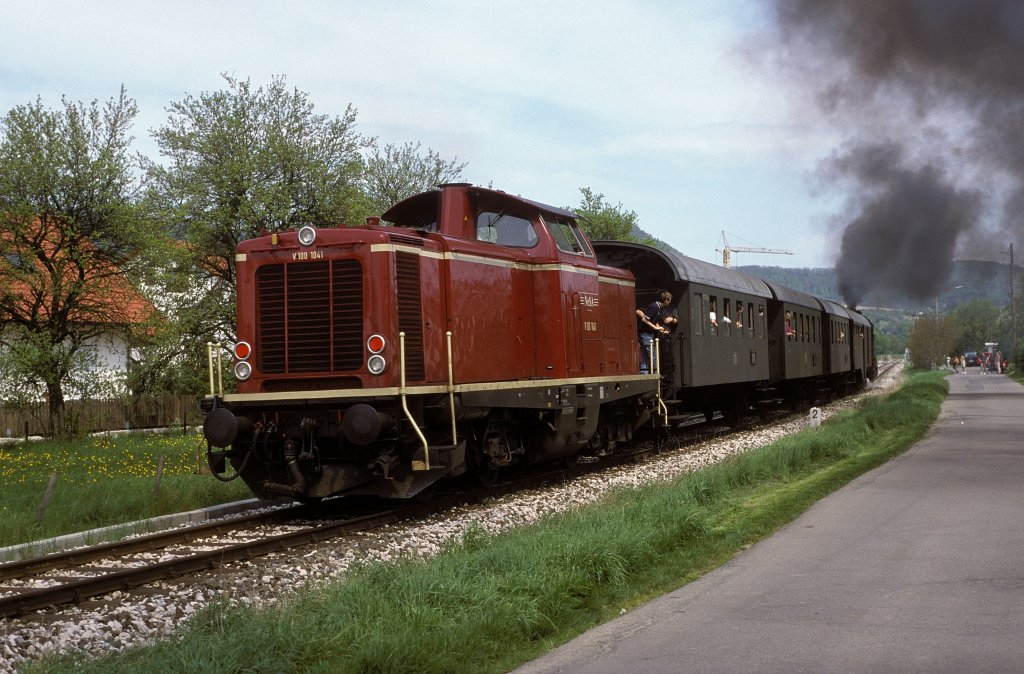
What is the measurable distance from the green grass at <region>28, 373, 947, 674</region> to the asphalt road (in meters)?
0.40

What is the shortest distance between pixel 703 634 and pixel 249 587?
156 inches

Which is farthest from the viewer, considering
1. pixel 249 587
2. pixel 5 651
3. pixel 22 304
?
pixel 22 304

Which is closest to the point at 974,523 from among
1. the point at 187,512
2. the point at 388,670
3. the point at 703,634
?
the point at 703,634

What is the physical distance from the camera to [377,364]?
1130 cm

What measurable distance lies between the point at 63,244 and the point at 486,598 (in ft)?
72.5

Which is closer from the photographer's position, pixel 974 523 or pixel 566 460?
pixel 974 523

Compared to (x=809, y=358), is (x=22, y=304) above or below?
above

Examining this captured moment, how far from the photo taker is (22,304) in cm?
2500

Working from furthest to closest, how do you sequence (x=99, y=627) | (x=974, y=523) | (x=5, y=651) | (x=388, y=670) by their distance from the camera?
(x=974, y=523), (x=99, y=627), (x=5, y=651), (x=388, y=670)

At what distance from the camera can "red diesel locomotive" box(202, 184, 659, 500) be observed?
1132 centimetres

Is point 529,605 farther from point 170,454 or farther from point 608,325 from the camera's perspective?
point 170,454

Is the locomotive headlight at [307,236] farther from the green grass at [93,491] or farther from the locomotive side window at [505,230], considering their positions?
the green grass at [93,491]

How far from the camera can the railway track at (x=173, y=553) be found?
8.02 m

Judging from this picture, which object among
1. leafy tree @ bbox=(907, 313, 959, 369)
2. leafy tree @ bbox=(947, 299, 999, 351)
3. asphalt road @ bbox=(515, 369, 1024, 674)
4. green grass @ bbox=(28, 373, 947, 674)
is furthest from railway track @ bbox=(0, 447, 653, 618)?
leafy tree @ bbox=(947, 299, 999, 351)
